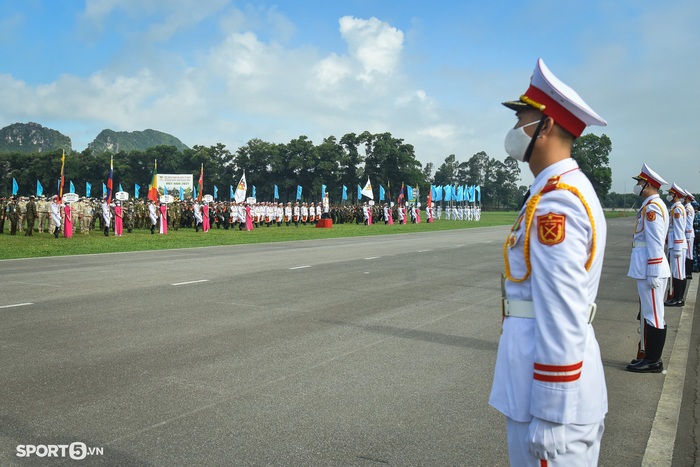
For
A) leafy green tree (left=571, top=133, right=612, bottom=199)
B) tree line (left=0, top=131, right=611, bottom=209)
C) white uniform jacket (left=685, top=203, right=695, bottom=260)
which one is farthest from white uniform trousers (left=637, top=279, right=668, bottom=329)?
leafy green tree (left=571, top=133, right=612, bottom=199)

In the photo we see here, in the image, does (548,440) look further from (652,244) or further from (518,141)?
(652,244)

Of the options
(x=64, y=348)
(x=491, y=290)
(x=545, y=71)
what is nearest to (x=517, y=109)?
(x=545, y=71)

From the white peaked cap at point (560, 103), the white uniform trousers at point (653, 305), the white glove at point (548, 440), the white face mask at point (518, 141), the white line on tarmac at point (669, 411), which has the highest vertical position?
the white peaked cap at point (560, 103)

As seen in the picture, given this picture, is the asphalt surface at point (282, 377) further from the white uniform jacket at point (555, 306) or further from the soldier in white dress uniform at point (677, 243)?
the white uniform jacket at point (555, 306)

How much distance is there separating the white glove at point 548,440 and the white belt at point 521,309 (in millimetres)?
429

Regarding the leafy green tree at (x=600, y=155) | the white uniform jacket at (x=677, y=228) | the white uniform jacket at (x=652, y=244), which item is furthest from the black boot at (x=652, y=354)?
the leafy green tree at (x=600, y=155)

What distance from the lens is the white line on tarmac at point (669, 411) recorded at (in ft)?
13.2

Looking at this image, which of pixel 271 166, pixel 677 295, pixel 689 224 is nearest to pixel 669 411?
pixel 677 295

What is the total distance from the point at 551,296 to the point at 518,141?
70 cm

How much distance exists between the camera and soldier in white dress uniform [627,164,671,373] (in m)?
6.22

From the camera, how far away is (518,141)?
247cm

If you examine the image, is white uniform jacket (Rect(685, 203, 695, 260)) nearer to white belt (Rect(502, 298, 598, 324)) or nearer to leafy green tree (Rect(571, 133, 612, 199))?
white belt (Rect(502, 298, 598, 324))

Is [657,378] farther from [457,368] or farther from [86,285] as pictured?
[86,285]

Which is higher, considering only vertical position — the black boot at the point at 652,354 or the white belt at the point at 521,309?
the white belt at the point at 521,309
